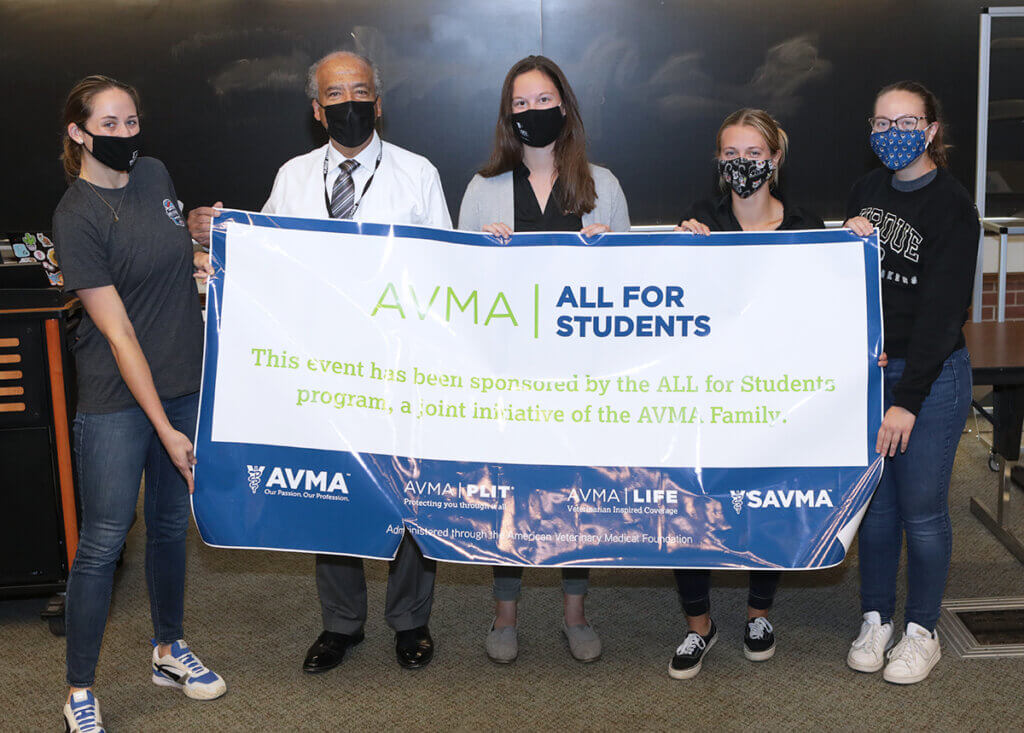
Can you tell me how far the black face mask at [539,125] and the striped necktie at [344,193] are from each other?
1.43ft

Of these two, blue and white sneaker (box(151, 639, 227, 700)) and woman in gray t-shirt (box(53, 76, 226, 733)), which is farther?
blue and white sneaker (box(151, 639, 227, 700))

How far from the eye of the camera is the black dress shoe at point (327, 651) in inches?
108

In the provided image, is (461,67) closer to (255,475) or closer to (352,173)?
(352,173)

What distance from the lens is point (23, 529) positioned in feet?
10.00

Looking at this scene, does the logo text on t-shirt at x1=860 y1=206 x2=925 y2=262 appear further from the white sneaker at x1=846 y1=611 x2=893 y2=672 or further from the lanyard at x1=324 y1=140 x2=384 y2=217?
the lanyard at x1=324 y1=140 x2=384 y2=217

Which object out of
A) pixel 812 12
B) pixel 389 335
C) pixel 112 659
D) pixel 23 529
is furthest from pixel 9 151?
pixel 812 12

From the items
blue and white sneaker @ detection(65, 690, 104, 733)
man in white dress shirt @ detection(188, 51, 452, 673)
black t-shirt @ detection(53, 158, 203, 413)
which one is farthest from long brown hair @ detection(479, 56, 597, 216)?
blue and white sneaker @ detection(65, 690, 104, 733)

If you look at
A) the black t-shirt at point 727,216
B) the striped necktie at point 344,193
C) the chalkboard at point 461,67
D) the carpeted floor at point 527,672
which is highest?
the chalkboard at point 461,67

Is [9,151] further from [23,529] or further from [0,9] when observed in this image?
[23,529]

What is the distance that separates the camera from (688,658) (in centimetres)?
269

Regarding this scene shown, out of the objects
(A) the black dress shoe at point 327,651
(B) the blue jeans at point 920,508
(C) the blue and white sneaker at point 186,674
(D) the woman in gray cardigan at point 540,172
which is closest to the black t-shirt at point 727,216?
(D) the woman in gray cardigan at point 540,172

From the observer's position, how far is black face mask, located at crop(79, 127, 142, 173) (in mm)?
2219

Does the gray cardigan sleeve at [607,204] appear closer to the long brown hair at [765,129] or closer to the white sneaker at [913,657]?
the long brown hair at [765,129]

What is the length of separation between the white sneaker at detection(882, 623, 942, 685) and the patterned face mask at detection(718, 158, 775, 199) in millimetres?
1271
